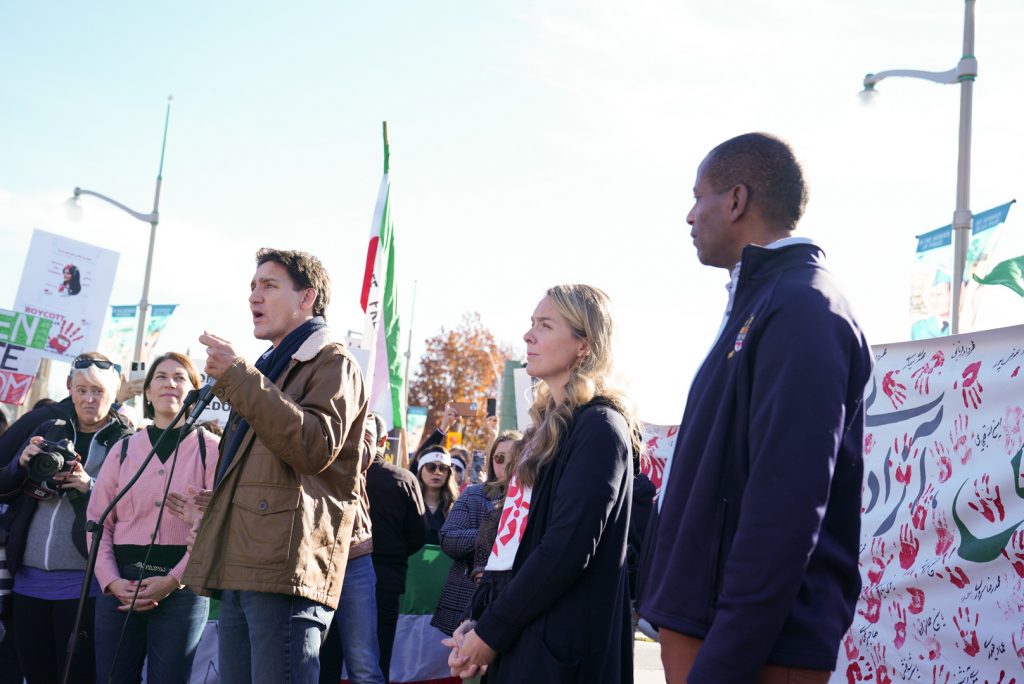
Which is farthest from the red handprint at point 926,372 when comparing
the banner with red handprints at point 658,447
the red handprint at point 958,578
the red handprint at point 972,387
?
the banner with red handprints at point 658,447

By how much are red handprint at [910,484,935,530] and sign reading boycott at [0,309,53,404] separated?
28.7 feet

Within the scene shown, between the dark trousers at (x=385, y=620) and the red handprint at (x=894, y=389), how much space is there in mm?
3394

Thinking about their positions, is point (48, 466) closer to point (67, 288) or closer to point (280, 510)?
point (280, 510)

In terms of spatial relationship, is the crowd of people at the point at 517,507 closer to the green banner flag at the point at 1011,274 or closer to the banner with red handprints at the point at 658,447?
the green banner flag at the point at 1011,274

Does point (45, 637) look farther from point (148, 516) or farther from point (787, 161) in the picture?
point (787, 161)

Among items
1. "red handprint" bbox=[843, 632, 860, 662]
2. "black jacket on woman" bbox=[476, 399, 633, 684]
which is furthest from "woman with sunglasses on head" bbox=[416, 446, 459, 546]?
"black jacket on woman" bbox=[476, 399, 633, 684]

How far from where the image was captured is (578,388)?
3.23 m

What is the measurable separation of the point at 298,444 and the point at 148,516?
81.9 inches

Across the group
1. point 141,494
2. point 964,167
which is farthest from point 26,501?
point 964,167

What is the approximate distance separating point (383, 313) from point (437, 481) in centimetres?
149

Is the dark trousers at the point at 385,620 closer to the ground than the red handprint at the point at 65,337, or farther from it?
closer to the ground

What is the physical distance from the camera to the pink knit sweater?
480 cm

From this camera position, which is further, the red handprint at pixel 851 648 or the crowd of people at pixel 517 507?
the red handprint at pixel 851 648

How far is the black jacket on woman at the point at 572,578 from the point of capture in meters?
2.88
